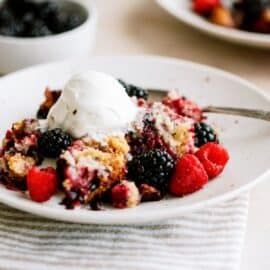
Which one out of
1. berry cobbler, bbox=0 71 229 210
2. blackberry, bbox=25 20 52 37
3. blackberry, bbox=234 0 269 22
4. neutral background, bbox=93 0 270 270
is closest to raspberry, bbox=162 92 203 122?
berry cobbler, bbox=0 71 229 210

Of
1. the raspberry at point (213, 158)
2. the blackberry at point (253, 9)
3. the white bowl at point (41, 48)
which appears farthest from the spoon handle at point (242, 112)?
the blackberry at point (253, 9)

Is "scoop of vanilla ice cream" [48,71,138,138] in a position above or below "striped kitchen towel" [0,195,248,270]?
above

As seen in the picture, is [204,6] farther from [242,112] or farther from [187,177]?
[187,177]

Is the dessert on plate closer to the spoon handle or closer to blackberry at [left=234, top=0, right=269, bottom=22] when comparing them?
blackberry at [left=234, top=0, right=269, bottom=22]

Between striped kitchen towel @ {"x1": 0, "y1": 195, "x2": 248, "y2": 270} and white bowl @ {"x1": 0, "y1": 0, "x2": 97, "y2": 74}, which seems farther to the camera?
white bowl @ {"x1": 0, "y1": 0, "x2": 97, "y2": 74}

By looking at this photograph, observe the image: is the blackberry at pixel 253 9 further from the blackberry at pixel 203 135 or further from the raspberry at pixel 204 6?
the blackberry at pixel 203 135
